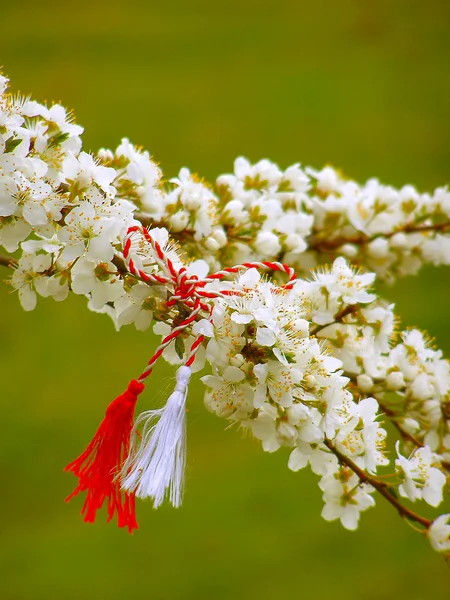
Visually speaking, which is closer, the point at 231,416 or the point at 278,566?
the point at 231,416

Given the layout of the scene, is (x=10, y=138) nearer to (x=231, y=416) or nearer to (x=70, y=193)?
(x=70, y=193)

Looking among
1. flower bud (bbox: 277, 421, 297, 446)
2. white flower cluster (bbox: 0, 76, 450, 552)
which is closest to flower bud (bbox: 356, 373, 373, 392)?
white flower cluster (bbox: 0, 76, 450, 552)

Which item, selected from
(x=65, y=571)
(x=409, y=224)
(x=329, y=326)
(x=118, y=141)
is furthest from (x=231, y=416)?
(x=118, y=141)

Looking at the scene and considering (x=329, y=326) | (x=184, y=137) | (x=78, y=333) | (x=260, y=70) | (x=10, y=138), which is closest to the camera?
(x=10, y=138)

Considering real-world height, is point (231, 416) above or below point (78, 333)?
below

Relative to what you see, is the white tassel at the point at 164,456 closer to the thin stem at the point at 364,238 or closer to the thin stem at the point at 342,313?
the thin stem at the point at 342,313

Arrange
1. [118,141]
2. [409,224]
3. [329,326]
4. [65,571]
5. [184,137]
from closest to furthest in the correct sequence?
[329,326]
[409,224]
[65,571]
[118,141]
[184,137]

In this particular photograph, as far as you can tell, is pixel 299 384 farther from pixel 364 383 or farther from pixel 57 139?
pixel 57 139

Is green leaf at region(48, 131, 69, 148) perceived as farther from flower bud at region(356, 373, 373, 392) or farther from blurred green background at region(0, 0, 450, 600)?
flower bud at region(356, 373, 373, 392)
